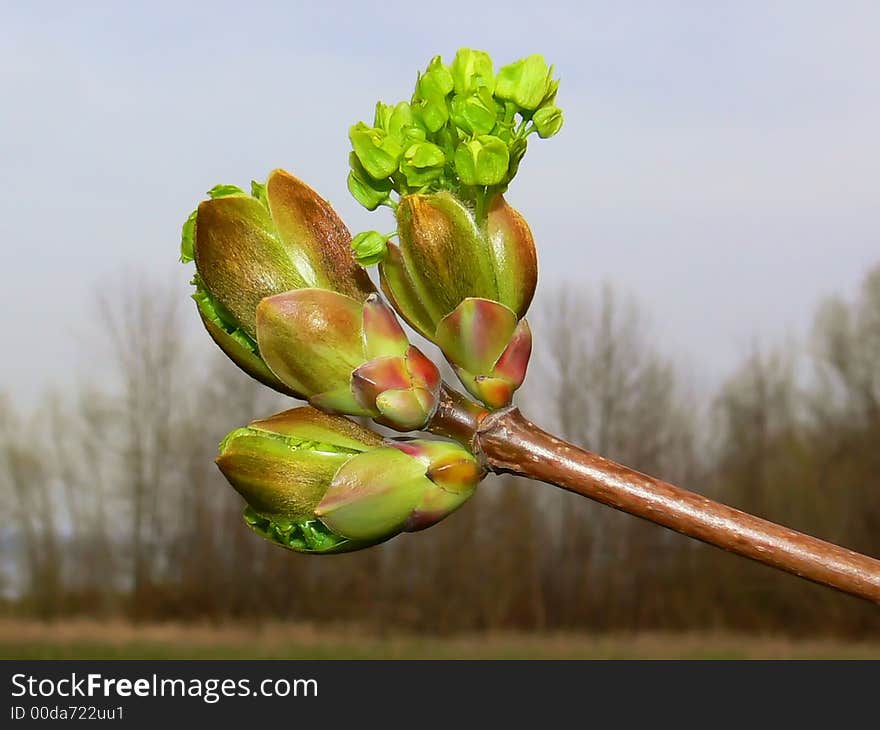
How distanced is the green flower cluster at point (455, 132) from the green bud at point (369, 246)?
0.04m

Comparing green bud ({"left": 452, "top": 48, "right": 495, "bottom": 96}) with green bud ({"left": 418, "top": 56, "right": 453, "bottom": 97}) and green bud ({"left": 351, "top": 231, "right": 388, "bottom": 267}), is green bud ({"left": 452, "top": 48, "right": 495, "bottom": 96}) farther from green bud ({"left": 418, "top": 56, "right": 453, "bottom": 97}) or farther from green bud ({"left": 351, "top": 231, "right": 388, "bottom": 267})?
green bud ({"left": 351, "top": 231, "right": 388, "bottom": 267})

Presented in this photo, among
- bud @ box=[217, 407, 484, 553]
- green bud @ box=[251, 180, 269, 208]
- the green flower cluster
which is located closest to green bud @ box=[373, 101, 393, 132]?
the green flower cluster

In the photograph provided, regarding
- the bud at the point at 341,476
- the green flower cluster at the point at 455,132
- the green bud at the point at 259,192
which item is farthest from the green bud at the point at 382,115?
the bud at the point at 341,476

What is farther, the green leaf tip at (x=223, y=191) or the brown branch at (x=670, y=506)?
the green leaf tip at (x=223, y=191)

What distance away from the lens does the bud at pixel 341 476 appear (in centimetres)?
80

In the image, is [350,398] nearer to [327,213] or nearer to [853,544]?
[327,213]

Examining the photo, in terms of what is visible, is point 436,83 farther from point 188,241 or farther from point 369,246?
point 188,241

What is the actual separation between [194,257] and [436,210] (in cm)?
20

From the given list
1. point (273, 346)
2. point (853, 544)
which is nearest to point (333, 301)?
point (273, 346)

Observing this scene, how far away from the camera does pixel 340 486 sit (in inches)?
31.4

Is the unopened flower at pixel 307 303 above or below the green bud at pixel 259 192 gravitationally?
below

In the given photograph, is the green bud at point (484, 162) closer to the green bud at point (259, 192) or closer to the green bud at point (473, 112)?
the green bud at point (473, 112)

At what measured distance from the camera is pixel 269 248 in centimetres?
81

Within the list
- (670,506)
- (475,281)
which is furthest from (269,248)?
(670,506)
